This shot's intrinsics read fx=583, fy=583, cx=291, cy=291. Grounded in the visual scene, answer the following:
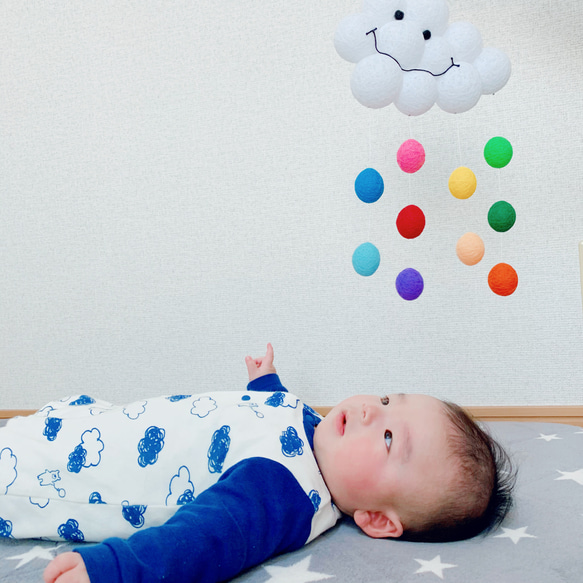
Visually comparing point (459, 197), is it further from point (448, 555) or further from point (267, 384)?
point (448, 555)

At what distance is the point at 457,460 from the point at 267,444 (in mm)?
245

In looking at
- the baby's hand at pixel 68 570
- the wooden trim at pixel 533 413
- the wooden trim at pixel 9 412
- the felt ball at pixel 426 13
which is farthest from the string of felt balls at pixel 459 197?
the wooden trim at pixel 9 412

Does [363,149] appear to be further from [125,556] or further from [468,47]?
[125,556]

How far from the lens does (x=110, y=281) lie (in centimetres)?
170

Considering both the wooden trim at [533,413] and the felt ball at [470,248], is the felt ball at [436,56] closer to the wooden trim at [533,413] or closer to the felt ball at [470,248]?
the felt ball at [470,248]

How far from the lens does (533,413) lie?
1.42 meters

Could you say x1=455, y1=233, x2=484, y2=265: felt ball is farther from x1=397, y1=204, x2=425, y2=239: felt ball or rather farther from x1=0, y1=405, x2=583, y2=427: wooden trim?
x1=0, y1=405, x2=583, y2=427: wooden trim

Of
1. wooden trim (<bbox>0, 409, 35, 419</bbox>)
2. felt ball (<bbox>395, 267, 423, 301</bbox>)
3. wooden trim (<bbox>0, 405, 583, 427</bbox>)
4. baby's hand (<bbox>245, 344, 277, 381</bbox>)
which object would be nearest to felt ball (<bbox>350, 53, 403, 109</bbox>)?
felt ball (<bbox>395, 267, 423, 301</bbox>)

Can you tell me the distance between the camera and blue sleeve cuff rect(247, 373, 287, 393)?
113cm

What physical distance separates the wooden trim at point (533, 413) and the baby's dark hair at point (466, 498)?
68 centimetres

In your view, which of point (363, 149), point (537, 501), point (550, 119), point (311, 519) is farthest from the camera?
point (363, 149)

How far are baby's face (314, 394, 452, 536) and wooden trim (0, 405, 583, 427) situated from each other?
69cm

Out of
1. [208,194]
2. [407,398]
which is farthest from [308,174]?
[407,398]

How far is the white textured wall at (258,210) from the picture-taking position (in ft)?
4.60
